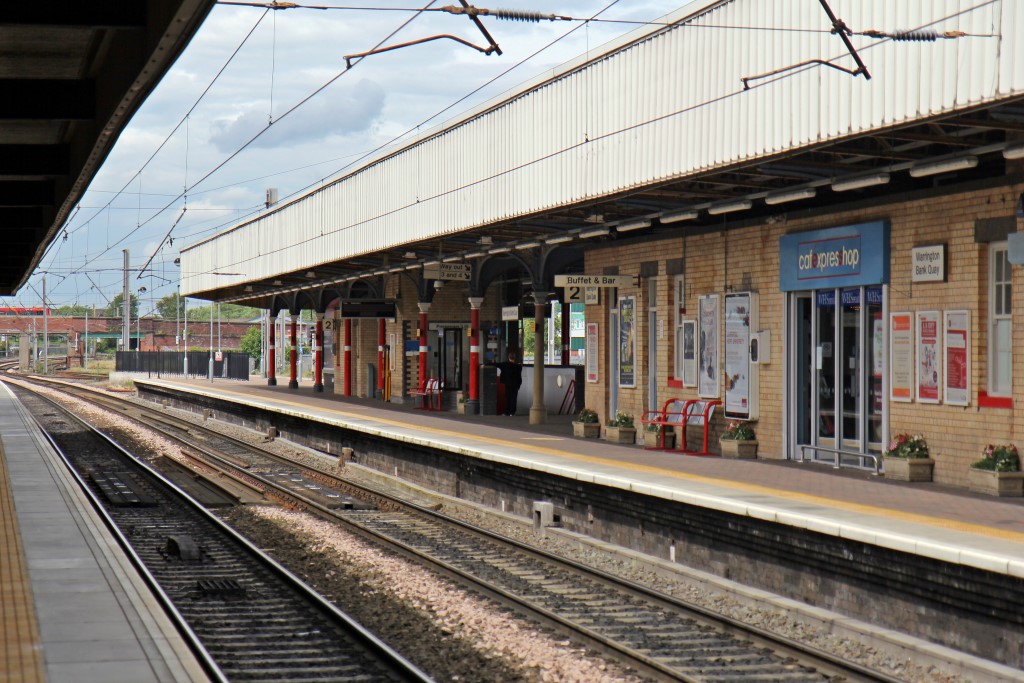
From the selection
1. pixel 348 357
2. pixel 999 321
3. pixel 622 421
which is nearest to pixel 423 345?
pixel 348 357

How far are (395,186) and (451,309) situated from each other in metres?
8.45

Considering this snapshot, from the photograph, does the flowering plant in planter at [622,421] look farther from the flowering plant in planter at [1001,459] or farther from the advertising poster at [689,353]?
the flowering plant in planter at [1001,459]

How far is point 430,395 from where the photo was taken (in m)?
30.5

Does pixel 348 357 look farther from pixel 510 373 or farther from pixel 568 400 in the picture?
pixel 510 373

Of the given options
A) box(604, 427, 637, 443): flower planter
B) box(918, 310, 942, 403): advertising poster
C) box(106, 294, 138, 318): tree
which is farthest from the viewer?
box(106, 294, 138, 318): tree

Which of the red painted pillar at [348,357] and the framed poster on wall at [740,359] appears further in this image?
the red painted pillar at [348,357]

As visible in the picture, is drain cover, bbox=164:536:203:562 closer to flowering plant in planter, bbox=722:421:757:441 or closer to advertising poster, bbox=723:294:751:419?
flowering plant in planter, bbox=722:421:757:441

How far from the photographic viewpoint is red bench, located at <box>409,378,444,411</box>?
99.8ft

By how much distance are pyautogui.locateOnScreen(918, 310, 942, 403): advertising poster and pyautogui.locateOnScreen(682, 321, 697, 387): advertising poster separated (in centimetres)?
490

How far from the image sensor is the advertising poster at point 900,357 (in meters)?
13.5

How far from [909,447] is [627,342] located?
7.31 metres

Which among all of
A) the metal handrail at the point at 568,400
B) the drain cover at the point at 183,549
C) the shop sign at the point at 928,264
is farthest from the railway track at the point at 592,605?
the metal handrail at the point at 568,400

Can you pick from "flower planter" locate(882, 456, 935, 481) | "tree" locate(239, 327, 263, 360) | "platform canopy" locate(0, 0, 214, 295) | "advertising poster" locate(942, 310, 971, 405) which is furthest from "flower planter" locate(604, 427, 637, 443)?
"tree" locate(239, 327, 263, 360)

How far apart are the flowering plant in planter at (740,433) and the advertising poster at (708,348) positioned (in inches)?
31.5
